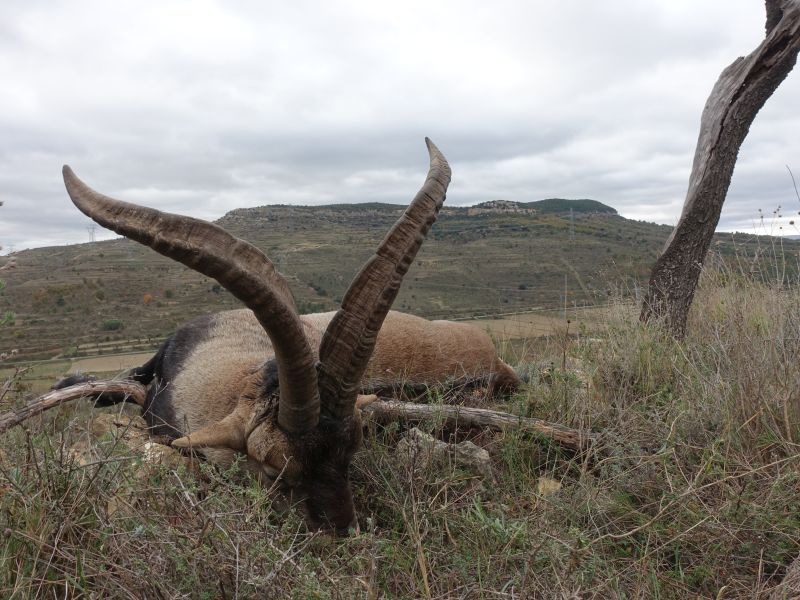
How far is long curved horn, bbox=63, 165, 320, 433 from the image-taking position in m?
2.50

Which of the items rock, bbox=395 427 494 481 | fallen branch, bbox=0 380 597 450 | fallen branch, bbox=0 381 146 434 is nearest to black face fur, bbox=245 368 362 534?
rock, bbox=395 427 494 481

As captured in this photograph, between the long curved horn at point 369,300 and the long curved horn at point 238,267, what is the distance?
0.18m

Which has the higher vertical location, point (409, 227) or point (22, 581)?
point (409, 227)

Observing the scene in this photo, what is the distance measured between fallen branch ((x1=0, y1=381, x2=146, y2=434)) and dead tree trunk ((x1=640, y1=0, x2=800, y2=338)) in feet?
18.2

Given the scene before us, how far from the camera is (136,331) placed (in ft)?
50.3

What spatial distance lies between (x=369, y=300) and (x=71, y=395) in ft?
10.8

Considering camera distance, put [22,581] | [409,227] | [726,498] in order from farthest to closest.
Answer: [409,227], [726,498], [22,581]

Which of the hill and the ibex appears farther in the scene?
the hill

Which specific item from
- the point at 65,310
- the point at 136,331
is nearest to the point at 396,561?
the point at 136,331

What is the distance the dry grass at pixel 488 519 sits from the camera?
2316mm

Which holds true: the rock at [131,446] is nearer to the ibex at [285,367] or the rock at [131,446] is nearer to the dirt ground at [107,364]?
the ibex at [285,367]

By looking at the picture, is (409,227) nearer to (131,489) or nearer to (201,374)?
(131,489)

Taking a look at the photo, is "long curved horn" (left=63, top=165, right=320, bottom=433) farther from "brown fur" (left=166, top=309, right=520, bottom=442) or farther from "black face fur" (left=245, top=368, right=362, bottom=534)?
"brown fur" (left=166, top=309, right=520, bottom=442)

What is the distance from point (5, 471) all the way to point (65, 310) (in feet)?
50.9
